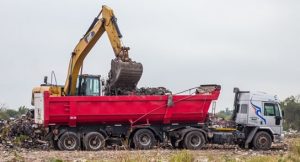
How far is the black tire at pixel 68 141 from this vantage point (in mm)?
24312

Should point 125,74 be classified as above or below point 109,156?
above

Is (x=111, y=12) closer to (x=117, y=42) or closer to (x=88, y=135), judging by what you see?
(x=117, y=42)

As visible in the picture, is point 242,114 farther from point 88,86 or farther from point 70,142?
point 70,142

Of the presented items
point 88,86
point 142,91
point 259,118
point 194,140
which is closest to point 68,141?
point 88,86

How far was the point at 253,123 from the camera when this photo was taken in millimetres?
27000

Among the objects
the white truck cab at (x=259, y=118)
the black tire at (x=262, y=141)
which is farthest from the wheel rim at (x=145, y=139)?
the black tire at (x=262, y=141)

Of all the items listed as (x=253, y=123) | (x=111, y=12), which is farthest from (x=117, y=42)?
(x=253, y=123)

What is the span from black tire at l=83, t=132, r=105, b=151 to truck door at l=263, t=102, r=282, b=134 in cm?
733

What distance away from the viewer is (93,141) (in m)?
24.6

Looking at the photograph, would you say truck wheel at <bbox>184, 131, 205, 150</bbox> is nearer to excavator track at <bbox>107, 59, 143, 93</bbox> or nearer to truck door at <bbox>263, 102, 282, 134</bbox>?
excavator track at <bbox>107, 59, 143, 93</bbox>

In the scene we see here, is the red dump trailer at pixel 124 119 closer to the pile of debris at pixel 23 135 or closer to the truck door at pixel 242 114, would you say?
the pile of debris at pixel 23 135

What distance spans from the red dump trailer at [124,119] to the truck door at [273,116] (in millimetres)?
2788

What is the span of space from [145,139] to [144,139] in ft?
0.13

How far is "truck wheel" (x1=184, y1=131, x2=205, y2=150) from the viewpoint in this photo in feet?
84.0
